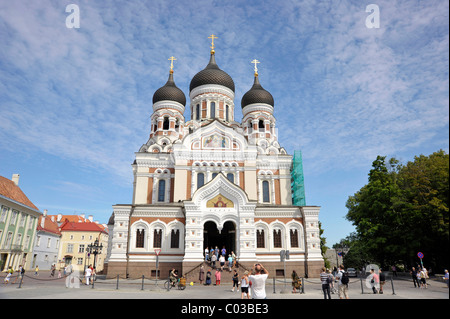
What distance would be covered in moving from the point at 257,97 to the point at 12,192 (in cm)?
3189

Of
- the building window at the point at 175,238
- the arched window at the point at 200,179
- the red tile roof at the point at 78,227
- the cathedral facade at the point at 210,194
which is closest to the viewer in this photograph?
the cathedral facade at the point at 210,194

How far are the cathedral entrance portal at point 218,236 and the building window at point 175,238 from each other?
2.98 metres

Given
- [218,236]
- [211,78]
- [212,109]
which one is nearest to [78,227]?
[212,109]

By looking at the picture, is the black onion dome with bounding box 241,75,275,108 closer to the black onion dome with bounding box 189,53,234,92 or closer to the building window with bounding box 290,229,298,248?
the black onion dome with bounding box 189,53,234,92

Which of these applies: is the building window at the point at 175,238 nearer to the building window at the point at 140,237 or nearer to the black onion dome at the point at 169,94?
the building window at the point at 140,237

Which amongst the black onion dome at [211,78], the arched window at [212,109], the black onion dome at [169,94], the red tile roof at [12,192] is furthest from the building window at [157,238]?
the black onion dome at [211,78]

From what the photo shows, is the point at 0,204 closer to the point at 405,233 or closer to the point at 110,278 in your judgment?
the point at 110,278

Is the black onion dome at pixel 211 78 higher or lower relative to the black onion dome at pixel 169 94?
higher

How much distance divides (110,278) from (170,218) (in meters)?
6.80

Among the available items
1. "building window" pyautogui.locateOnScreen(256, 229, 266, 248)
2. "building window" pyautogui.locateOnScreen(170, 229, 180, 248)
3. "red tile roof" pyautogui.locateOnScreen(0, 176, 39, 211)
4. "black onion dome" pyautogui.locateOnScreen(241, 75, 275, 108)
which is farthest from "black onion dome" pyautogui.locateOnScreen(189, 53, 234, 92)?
"red tile roof" pyautogui.locateOnScreen(0, 176, 39, 211)

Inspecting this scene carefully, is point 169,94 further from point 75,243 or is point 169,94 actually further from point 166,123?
point 75,243

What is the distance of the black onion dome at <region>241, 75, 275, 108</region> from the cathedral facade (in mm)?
138

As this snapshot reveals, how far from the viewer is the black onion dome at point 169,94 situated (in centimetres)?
4047
